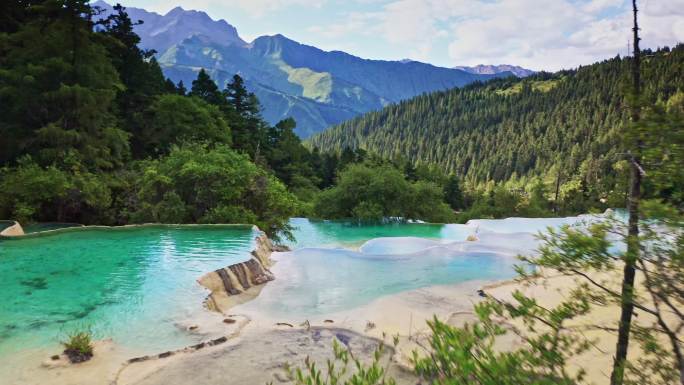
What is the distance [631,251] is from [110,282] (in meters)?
9.20

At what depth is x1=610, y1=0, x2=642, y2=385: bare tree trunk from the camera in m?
2.96

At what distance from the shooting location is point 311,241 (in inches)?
802

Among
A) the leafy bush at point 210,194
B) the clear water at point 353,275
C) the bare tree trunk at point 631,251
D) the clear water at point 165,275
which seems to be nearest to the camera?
the bare tree trunk at point 631,251

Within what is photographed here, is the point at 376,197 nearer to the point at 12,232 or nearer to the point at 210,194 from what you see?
the point at 210,194

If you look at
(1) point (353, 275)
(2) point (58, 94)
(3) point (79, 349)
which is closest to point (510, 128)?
(2) point (58, 94)

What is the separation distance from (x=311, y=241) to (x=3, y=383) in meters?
15.4

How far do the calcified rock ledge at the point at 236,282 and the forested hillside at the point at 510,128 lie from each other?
284 feet

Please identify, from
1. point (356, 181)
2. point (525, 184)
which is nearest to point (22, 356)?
point (356, 181)

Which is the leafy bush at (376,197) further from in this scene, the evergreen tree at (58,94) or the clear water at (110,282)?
the clear water at (110,282)

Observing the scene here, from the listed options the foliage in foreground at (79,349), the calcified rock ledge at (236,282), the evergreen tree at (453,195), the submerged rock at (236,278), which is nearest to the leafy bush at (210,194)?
the submerged rock at (236,278)

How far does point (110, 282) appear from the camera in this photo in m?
9.34

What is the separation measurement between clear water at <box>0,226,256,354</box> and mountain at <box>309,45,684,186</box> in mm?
87357

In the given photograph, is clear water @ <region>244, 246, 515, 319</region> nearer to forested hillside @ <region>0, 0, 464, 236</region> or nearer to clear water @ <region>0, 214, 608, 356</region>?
clear water @ <region>0, 214, 608, 356</region>

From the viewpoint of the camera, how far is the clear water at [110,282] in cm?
692
